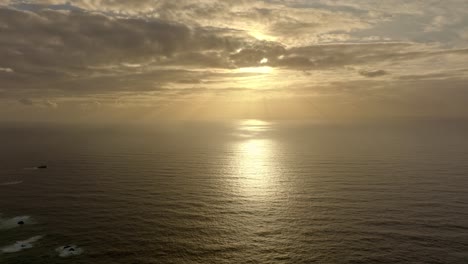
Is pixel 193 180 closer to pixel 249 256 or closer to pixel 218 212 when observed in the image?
pixel 218 212

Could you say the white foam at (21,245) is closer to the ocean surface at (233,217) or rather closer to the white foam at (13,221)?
the ocean surface at (233,217)

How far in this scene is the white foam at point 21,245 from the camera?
78.8 m

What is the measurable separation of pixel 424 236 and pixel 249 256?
153ft

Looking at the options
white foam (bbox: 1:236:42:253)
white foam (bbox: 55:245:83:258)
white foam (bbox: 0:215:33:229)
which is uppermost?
white foam (bbox: 0:215:33:229)

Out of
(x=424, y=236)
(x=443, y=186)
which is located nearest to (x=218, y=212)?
(x=424, y=236)

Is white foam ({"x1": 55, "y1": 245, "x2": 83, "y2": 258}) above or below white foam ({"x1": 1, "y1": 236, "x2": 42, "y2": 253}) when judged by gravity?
below

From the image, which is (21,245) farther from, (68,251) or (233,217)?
(233,217)

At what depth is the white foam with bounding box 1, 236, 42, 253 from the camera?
78750 millimetres

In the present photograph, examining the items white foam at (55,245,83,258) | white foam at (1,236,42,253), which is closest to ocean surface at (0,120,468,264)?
white foam at (1,236,42,253)

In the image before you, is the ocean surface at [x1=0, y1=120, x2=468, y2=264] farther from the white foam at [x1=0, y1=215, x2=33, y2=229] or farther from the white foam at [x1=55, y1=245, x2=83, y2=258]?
the white foam at [x1=55, y1=245, x2=83, y2=258]

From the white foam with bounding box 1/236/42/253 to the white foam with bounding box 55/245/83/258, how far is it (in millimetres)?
8220

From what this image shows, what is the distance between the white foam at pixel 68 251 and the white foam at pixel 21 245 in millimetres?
8220

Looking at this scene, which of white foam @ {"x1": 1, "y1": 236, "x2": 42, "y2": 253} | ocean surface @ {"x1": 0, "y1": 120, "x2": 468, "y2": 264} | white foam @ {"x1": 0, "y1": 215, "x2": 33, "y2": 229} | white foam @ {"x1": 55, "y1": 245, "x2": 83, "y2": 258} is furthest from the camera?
white foam @ {"x1": 0, "y1": 215, "x2": 33, "y2": 229}

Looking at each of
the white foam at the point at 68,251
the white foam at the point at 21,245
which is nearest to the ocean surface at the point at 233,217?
the white foam at the point at 21,245
